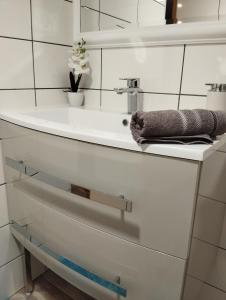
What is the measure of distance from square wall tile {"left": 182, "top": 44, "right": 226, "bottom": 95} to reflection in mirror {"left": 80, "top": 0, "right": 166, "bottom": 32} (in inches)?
6.5

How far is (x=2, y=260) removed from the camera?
1.04 meters

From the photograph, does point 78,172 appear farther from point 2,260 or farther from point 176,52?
point 2,260

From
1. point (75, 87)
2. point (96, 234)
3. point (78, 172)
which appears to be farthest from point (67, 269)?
point (75, 87)

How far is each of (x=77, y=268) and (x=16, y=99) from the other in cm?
67

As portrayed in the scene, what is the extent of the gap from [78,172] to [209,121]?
0.35 metres

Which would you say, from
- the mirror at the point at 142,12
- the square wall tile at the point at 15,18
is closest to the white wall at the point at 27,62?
the square wall tile at the point at 15,18

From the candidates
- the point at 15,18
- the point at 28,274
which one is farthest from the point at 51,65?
the point at 28,274

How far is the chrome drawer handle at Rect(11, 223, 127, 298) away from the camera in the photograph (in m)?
0.67

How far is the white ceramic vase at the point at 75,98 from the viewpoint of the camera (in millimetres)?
1122

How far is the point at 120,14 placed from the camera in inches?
39.3

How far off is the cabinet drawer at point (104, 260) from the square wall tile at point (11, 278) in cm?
33

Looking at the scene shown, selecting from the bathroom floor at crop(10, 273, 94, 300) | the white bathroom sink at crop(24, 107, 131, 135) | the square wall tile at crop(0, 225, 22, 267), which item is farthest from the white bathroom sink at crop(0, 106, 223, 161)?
the bathroom floor at crop(10, 273, 94, 300)

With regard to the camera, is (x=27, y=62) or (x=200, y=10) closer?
(x=200, y=10)

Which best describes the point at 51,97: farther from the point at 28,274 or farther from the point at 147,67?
the point at 28,274
